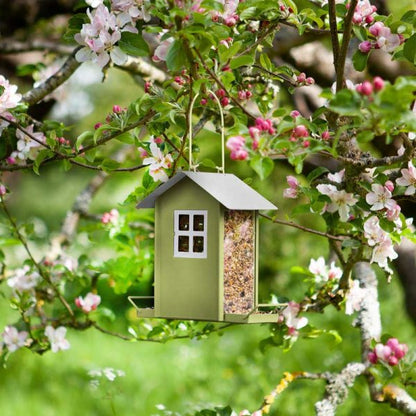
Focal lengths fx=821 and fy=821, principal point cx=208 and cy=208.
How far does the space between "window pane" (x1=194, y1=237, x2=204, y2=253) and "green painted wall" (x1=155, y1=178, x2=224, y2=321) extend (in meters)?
0.02

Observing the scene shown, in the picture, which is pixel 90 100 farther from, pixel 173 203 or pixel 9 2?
pixel 173 203

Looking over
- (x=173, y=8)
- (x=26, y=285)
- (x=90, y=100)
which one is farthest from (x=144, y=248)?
(x=90, y=100)

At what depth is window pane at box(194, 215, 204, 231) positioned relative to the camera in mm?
1834

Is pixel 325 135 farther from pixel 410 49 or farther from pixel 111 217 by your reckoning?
pixel 111 217

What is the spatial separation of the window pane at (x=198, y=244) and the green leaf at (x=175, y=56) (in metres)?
0.43

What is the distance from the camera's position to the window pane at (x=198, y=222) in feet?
6.02

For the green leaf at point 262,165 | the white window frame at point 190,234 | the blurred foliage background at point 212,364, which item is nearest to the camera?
the green leaf at point 262,165

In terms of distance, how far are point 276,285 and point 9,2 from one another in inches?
122

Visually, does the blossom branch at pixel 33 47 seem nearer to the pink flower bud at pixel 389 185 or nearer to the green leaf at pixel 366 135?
the pink flower bud at pixel 389 185

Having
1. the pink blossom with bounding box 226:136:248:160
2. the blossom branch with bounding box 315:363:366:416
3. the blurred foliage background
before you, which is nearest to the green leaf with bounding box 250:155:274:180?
the pink blossom with bounding box 226:136:248:160

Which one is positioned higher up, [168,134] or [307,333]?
[168,134]

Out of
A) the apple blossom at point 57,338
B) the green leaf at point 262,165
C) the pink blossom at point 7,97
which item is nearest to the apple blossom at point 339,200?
the green leaf at point 262,165

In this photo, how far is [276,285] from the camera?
21.8 feet

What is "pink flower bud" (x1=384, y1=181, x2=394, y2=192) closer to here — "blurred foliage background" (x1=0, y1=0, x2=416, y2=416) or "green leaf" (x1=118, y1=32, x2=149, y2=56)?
"green leaf" (x1=118, y1=32, x2=149, y2=56)
